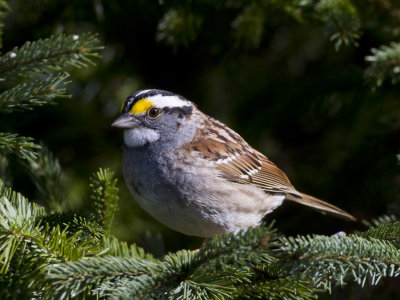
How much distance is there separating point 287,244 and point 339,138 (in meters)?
2.23

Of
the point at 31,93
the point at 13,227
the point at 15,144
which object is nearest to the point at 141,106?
the point at 31,93

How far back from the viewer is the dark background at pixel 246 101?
3.46 meters

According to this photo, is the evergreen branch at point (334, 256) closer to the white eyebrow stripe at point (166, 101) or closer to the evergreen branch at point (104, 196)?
the evergreen branch at point (104, 196)

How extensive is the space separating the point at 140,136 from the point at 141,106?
186 mm

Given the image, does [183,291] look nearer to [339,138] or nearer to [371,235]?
[371,235]

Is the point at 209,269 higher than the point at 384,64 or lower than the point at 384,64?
lower

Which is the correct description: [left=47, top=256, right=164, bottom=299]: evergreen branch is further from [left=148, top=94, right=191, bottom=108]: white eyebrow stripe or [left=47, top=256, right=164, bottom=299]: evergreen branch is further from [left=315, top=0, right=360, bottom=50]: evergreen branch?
[left=315, top=0, right=360, bottom=50]: evergreen branch

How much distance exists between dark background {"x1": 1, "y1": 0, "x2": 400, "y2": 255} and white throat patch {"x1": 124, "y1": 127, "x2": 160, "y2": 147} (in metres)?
0.54

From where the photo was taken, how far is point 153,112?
3.04 meters

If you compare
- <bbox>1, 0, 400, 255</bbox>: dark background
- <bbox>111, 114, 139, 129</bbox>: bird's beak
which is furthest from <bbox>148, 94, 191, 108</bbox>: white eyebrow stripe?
<bbox>1, 0, 400, 255</bbox>: dark background

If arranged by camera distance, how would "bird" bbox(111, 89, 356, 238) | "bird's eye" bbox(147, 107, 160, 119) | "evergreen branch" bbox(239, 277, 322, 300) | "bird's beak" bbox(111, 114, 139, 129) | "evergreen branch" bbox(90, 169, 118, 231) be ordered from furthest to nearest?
1. "bird's eye" bbox(147, 107, 160, 119)
2. "bird's beak" bbox(111, 114, 139, 129)
3. "bird" bbox(111, 89, 356, 238)
4. "evergreen branch" bbox(90, 169, 118, 231)
5. "evergreen branch" bbox(239, 277, 322, 300)

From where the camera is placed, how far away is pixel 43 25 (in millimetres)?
3434

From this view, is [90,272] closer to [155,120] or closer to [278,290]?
[278,290]

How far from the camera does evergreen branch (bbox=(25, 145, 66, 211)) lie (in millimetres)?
2803
